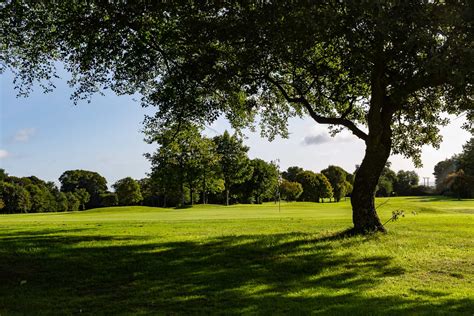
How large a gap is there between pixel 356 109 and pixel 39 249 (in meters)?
14.8

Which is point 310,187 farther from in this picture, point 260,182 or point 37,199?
point 37,199

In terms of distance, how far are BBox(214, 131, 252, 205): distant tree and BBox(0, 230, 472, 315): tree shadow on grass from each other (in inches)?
2474

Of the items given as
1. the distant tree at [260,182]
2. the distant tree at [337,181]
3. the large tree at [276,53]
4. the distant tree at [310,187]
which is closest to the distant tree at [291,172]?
the distant tree at [337,181]

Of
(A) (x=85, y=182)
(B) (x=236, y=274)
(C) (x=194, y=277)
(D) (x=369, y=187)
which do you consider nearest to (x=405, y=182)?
(A) (x=85, y=182)

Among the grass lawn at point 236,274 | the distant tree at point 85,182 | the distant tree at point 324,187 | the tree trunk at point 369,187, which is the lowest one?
the grass lawn at point 236,274

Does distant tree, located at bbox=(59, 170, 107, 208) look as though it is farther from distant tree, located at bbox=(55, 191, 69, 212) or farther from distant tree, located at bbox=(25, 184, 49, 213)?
distant tree, located at bbox=(25, 184, 49, 213)

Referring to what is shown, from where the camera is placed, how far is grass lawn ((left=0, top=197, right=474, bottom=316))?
27.9ft

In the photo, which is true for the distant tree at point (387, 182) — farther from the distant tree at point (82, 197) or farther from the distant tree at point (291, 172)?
the distant tree at point (82, 197)

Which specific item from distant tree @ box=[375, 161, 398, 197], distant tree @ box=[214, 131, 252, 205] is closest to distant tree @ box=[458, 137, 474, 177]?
distant tree @ box=[375, 161, 398, 197]

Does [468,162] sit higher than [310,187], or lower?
higher

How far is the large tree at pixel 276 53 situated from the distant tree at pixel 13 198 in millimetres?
75643

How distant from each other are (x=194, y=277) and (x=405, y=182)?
12463cm

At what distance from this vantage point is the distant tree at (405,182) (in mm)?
123188

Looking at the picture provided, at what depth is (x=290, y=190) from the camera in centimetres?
9644
